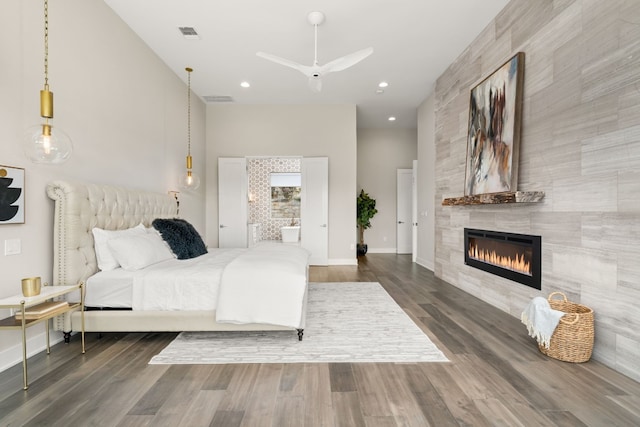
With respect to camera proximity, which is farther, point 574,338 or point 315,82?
point 315,82

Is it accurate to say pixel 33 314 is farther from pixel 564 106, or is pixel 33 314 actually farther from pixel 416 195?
pixel 416 195

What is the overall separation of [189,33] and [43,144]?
8.10 ft

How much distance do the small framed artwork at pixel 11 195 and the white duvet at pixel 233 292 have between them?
91 cm

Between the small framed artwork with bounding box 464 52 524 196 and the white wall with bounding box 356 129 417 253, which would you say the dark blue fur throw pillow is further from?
the white wall with bounding box 356 129 417 253

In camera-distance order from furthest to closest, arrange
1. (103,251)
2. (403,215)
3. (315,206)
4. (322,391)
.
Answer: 1. (403,215)
2. (315,206)
3. (103,251)
4. (322,391)

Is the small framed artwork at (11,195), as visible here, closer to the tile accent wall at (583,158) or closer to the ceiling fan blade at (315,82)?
the ceiling fan blade at (315,82)

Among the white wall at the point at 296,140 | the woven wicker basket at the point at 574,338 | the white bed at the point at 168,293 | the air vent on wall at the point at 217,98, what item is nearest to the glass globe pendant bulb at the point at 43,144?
the white bed at the point at 168,293

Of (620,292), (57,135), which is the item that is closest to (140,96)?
(57,135)

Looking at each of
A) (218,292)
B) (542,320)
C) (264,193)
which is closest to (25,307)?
(218,292)

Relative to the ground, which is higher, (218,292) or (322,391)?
(218,292)

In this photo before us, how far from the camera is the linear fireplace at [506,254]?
2.91 m

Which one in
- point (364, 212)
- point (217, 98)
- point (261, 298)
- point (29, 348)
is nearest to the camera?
point (29, 348)

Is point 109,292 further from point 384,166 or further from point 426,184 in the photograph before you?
point 384,166

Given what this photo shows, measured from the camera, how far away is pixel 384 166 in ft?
26.7
